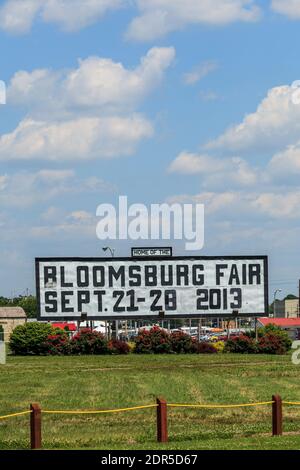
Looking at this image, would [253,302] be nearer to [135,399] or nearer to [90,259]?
[90,259]

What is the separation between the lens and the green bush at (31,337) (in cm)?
5828

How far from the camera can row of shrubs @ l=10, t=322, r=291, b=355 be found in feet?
191

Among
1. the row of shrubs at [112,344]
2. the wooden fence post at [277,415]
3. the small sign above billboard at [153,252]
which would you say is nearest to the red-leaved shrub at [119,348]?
the row of shrubs at [112,344]

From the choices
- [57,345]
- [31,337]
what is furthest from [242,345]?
[31,337]

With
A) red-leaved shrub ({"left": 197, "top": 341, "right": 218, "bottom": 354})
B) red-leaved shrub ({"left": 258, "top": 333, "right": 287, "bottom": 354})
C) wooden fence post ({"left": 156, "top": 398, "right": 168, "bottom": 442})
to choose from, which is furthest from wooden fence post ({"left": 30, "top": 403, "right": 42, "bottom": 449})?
red-leaved shrub ({"left": 258, "top": 333, "right": 287, "bottom": 354})

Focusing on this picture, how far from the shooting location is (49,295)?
61.0 m

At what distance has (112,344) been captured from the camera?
59219mm

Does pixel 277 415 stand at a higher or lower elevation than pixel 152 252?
lower

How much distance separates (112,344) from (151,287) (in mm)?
5026

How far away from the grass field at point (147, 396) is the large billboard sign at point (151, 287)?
21.9 feet

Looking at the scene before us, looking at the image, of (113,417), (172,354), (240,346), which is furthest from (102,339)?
(113,417)

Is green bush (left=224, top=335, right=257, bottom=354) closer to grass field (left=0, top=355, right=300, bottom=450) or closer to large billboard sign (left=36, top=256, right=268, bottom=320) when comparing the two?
large billboard sign (left=36, top=256, right=268, bottom=320)

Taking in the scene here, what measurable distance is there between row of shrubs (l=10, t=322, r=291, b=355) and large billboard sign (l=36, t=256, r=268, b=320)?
8.50ft

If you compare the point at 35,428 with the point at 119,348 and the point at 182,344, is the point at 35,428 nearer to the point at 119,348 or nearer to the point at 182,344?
the point at 119,348
